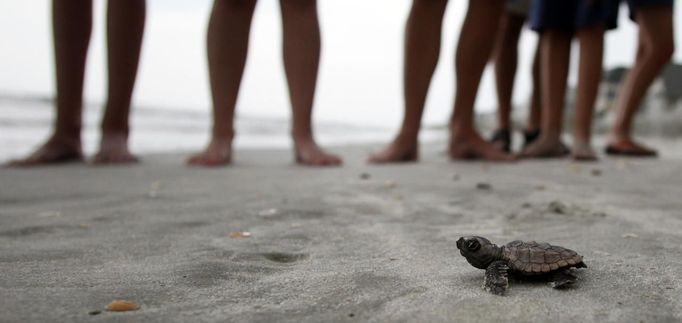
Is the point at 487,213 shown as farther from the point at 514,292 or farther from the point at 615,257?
the point at 514,292

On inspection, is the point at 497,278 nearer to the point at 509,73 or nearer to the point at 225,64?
the point at 225,64

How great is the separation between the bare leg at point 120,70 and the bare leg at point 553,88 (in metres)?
3.14

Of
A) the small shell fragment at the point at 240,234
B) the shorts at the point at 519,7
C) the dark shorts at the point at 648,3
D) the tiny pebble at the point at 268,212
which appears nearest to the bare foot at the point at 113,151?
the tiny pebble at the point at 268,212

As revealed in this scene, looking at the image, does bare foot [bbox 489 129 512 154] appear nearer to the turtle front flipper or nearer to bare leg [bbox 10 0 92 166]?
bare leg [bbox 10 0 92 166]

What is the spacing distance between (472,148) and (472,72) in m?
0.57

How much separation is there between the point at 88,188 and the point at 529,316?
7.92ft

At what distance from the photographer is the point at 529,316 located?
106 cm

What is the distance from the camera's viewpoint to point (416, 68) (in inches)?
159

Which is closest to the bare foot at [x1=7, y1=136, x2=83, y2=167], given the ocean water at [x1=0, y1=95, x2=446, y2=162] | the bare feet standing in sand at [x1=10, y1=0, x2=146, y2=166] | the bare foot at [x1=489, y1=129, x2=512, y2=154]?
the bare feet standing in sand at [x1=10, y1=0, x2=146, y2=166]

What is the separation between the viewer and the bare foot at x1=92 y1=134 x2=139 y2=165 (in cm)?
401

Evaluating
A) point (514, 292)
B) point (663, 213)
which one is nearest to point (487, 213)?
point (663, 213)

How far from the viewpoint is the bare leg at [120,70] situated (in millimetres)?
3932

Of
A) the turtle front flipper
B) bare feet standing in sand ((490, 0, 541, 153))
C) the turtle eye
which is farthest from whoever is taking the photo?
bare feet standing in sand ((490, 0, 541, 153))

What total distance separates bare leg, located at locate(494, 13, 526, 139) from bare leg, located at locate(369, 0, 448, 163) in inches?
61.1
